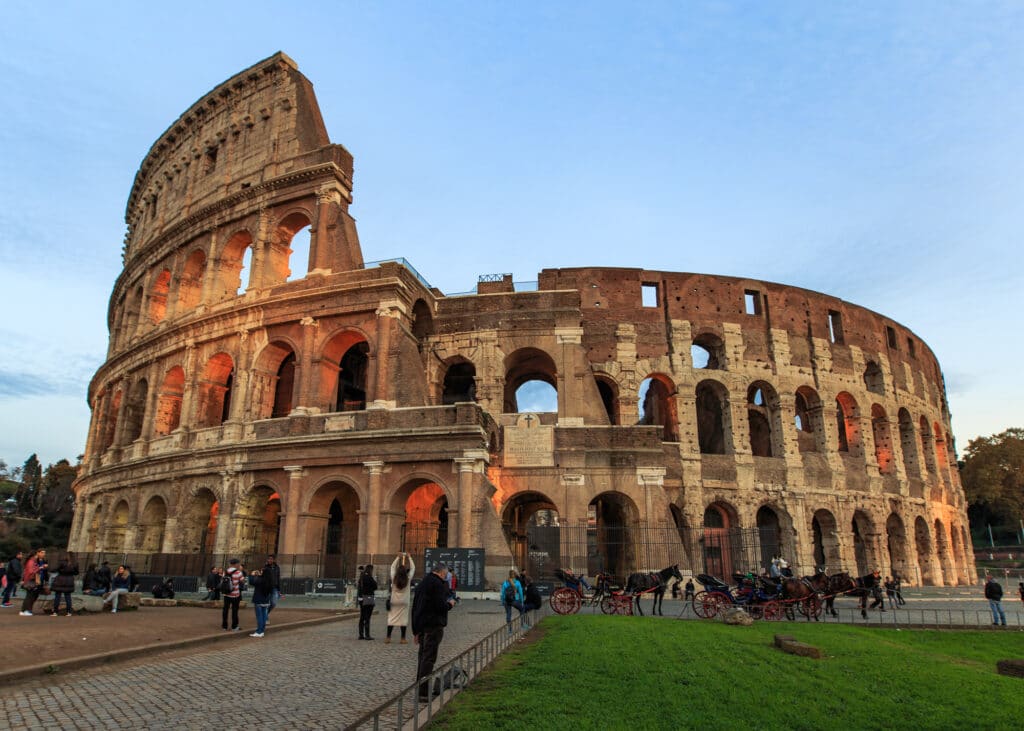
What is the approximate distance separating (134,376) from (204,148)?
36.9 ft

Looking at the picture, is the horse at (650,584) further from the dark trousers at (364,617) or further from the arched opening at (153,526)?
the arched opening at (153,526)

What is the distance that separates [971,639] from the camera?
1176 cm

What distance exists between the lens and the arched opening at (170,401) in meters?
26.7

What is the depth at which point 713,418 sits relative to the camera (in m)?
29.6

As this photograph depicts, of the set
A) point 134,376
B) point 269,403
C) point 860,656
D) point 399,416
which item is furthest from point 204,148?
point 860,656

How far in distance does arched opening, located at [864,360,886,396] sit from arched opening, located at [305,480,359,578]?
82.3 ft

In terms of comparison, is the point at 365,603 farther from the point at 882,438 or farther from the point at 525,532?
the point at 882,438

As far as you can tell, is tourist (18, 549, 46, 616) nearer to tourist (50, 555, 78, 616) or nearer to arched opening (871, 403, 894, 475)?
tourist (50, 555, 78, 616)

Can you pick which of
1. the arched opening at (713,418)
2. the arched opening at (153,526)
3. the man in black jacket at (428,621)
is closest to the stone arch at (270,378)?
the arched opening at (153,526)

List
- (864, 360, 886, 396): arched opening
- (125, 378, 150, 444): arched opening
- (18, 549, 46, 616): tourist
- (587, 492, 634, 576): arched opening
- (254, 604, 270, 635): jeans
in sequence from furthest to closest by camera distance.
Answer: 1. (864, 360, 886, 396): arched opening
2. (125, 378, 150, 444): arched opening
3. (587, 492, 634, 576): arched opening
4. (18, 549, 46, 616): tourist
5. (254, 604, 270, 635): jeans

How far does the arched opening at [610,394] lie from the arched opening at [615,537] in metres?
3.29

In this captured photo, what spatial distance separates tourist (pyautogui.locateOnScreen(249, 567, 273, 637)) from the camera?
10.6m

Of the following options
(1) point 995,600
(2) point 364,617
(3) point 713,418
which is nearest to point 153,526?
(2) point 364,617

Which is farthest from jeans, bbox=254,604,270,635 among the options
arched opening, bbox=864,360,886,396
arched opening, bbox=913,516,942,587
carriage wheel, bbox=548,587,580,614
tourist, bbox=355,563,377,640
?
arched opening, bbox=913,516,942,587
